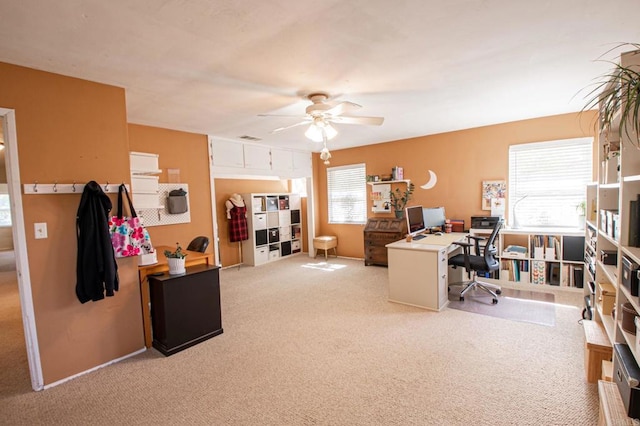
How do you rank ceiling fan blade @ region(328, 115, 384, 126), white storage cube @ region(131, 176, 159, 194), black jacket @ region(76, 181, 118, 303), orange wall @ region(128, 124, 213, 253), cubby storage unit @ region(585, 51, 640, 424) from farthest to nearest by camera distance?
orange wall @ region(128, 124, 213, 253)
white storage cube @ region(131, 176, 159, 194)
ceiling fan blade @ region(328, 115, 384, 126)
black jacket @ region(76, 181, 118, 303)
cubby storage unit @ region(585, 51, 640, 424)

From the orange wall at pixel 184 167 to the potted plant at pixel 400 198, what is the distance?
11.2 ft

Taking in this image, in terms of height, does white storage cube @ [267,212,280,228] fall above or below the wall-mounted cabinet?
below

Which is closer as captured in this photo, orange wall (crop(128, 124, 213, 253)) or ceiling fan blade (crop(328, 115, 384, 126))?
ceiling fan blade (crop(328, 115, 384, 126))

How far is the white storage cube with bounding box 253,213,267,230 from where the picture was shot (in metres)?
6.12

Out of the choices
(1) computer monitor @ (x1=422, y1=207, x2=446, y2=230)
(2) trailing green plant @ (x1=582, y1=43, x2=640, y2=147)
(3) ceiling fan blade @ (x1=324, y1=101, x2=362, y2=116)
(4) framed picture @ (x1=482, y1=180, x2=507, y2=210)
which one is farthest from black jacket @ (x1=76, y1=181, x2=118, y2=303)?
(4) framed picture @ (x1=482, y1=180, x2=507, y2=210)

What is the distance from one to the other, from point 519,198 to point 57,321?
5742mm

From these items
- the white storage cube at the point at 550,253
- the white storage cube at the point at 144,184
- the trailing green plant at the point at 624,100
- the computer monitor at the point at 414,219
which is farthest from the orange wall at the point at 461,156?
the white storage cube at the point at 144,184

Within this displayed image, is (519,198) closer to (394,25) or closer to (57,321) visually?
(394,25)

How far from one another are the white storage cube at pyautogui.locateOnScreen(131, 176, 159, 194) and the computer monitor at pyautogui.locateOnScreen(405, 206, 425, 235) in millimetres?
3362

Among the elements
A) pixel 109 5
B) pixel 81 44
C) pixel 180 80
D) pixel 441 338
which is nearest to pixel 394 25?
pixel 109 5

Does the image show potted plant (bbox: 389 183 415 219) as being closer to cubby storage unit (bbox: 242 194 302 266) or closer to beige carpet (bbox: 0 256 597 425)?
cubby storage unit (bbox: 242 194 302 266)

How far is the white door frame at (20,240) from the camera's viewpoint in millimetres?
2158

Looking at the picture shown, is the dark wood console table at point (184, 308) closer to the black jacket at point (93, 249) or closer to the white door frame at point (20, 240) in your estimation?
the black jacket at point (93, 249)

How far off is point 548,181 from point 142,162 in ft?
18.0
